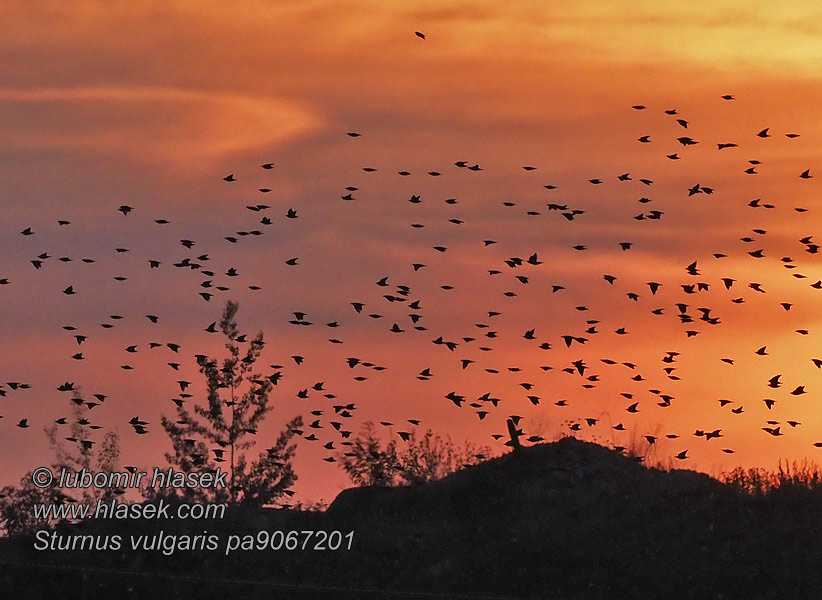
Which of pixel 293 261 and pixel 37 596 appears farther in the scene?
pixel 37 596

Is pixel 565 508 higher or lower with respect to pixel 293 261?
lower

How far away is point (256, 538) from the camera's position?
3120 cm

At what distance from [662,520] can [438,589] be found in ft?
19.5

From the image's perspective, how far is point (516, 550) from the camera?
98.2ft

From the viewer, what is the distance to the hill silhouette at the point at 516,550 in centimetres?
2833

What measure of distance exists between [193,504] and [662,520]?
12007 millimetres

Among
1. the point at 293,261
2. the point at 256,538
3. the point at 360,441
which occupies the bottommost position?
the point at 360,441

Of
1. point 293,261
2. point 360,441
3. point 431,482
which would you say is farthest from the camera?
point 360,441

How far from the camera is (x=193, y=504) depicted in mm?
32531

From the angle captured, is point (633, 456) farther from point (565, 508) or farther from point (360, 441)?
point (360, 441)

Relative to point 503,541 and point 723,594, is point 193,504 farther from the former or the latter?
point 723,594

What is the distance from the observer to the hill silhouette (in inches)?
1115

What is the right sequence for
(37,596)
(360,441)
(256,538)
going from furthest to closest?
(360,441)
(256,538)
(37,596)

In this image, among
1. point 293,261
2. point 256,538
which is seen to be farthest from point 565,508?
point 293,261
